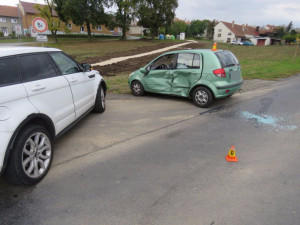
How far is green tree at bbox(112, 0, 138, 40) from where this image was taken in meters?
43.4

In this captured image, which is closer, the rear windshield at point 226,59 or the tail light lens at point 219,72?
the tail light lens at point 219,72

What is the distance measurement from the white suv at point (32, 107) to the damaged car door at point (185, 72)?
3179 mm

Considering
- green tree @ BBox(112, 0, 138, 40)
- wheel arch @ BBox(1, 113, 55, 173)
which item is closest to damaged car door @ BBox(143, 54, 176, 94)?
wheel arch @ BBox(1, 113, 55, 173)

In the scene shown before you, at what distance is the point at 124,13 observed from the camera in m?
45.7

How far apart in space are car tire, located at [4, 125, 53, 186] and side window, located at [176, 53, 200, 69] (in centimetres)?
431

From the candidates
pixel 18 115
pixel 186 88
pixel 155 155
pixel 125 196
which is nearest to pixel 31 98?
pixel 18 115

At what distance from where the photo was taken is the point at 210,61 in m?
5.98

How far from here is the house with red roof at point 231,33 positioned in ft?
256

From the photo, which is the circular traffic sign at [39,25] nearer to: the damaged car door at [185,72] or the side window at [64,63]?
the side window at [64,63]

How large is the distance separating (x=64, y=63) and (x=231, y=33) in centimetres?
8368

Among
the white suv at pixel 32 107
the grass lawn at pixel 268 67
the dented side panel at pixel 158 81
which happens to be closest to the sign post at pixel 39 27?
the dented side panel at pixel 158 81

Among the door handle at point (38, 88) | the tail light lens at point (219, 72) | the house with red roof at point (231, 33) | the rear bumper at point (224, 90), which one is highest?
the house with red roof at point (231, 33)

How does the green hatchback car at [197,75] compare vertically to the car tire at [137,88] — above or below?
above

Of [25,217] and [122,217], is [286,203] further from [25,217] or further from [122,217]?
[25,217]
